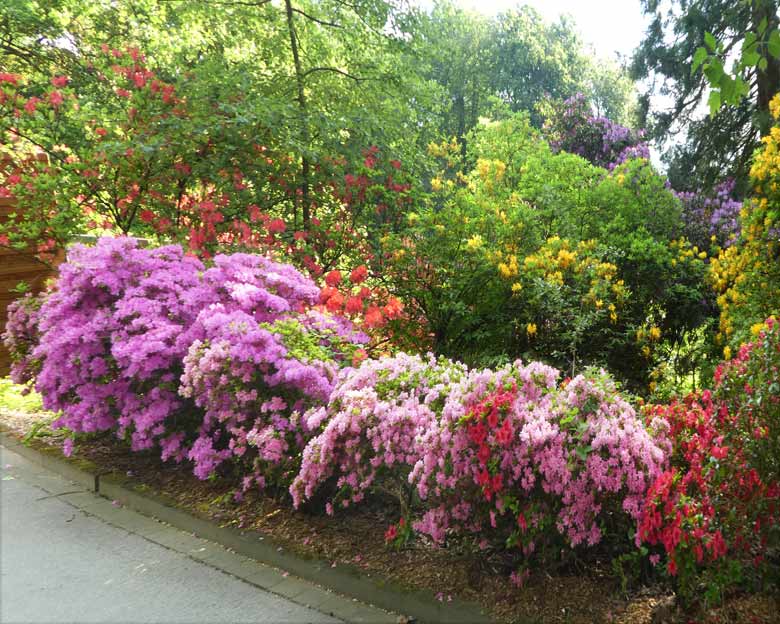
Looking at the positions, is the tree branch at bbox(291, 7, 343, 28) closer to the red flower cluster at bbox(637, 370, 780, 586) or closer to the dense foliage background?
the dense foliage background

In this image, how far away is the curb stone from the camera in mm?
2900

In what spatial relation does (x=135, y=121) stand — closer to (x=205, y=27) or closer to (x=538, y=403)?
(x=205, y=27)

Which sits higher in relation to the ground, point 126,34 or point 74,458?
point 126,34


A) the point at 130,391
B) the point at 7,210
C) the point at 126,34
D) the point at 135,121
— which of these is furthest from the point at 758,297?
the point at 126,34

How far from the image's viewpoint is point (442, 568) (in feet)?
10.5

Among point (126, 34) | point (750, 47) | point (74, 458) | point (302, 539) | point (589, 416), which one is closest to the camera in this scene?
point (750, 47)

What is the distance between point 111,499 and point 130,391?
2.53ft

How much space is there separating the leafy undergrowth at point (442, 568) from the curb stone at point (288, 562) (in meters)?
0.05

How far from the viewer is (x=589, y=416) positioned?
119 inches

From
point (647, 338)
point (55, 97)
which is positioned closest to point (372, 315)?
point (647, 338)

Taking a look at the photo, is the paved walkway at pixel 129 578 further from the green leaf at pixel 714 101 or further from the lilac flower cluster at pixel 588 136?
the lilac flower cluster at pixel 588 136

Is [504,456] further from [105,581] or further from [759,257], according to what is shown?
[759,257]

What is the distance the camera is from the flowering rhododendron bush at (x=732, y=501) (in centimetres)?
256

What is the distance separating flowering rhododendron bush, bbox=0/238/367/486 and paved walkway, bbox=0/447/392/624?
564 mm
